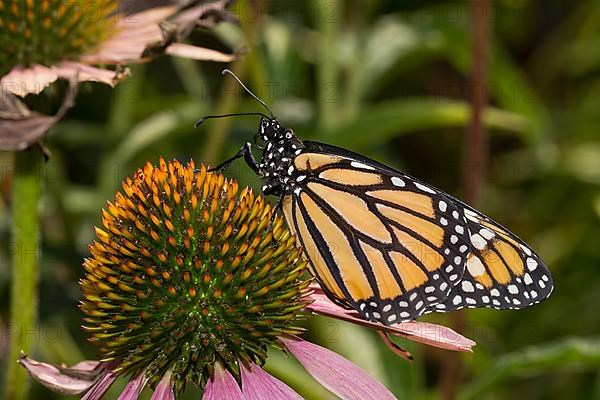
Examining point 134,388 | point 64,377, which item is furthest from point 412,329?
point 64,377

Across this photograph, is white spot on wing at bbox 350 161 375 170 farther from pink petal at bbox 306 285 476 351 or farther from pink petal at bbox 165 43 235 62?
pink petal at bbox 165 43 235 62

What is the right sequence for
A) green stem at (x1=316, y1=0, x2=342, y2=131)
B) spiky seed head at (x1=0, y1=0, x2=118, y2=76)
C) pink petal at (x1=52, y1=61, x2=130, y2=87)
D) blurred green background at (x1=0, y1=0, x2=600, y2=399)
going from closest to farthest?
pink petal at (x1=52, y1=61, x2=130, y2=87), spiky seed head at (x1=0, y1=0, x2=118, y2=76), blurred green background at (x1=0, y1=0, x2=600, y2=399), green stem at (x1=316, y1=0, x2=342, y2=131)

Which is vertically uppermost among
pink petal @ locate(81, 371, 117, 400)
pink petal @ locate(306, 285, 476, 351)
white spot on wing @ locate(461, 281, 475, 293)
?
white spot on wing @ locate(461, 281, 475, 293)

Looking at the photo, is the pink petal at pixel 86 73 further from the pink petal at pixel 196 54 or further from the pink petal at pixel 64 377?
the pink petal at pixel 64 377

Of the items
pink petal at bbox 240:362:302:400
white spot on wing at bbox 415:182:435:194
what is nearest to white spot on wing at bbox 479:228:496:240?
white spot on wing at bbox 415:182:435:194

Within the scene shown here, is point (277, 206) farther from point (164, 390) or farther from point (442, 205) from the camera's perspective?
point (164, 390)
